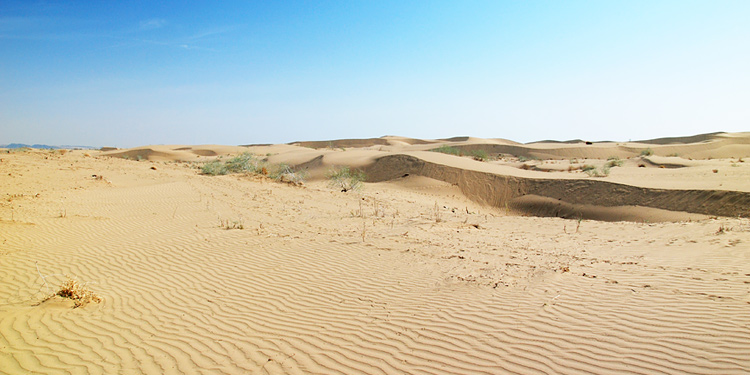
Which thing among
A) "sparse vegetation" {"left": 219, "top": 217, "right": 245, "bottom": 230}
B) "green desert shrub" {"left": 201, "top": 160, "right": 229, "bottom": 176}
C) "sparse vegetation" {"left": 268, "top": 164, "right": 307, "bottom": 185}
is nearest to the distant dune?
"sparse vegetation" {"left": 268, "top": 164, "right": 307, "bottom": 185}

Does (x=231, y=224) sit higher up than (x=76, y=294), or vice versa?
(x=231, y=224)

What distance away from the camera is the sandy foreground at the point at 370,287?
358 centimetres

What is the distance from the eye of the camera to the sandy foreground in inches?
141

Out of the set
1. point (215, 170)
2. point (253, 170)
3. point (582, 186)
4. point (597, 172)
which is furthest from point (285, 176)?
point (597, 172)

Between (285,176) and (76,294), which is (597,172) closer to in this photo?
(285,176)

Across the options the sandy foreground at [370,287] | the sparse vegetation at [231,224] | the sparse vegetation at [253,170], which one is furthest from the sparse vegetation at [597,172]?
the sparse vegetation at [231,224]

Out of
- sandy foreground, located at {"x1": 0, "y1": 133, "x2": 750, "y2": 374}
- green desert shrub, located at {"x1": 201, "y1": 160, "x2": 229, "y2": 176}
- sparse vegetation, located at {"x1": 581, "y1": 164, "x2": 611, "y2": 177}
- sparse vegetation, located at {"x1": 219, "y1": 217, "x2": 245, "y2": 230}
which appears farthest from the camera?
green desert shrub, located at {"x1": 201, "y1": 160, "x2": 229, "y2": 176}

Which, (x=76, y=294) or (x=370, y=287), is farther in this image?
(x=370, y=287)

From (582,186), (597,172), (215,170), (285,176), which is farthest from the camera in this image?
(215,170)

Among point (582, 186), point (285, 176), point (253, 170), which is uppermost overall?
point (253, 170)

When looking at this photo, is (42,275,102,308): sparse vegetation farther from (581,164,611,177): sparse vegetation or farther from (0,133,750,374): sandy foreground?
(581,164,611,177): sparse vegetation

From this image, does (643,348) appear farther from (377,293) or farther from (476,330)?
(377,293)

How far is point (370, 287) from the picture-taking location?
5.56 m

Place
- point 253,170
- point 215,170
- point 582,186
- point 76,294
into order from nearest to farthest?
point 76,294 → point 582,186 → point 215,170 → point 253,170
